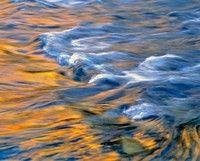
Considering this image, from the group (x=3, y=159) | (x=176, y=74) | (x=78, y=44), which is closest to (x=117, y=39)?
(x=78, y=44)

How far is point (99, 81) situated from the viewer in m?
3.77

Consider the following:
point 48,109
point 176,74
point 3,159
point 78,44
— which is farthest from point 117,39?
point 3,159

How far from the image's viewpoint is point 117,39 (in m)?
5.03

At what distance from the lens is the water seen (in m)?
2.76

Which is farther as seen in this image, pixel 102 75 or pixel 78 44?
pixel 78 44

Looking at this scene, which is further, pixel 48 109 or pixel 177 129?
pixel 48 109

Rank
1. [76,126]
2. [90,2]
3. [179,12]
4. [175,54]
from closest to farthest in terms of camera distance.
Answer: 1. [76,126]
2. [175,54]
3. [179,12]
4. [90,2]

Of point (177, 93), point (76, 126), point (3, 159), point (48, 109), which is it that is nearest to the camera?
point (3, 159)

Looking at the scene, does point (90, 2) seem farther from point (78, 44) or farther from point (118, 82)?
point (118, 82)

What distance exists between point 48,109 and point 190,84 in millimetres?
1006

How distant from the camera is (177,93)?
3.55 metres

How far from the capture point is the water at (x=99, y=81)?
2.76m

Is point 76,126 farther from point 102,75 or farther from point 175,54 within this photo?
point 175,54

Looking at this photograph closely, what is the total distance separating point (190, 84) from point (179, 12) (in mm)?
2324
